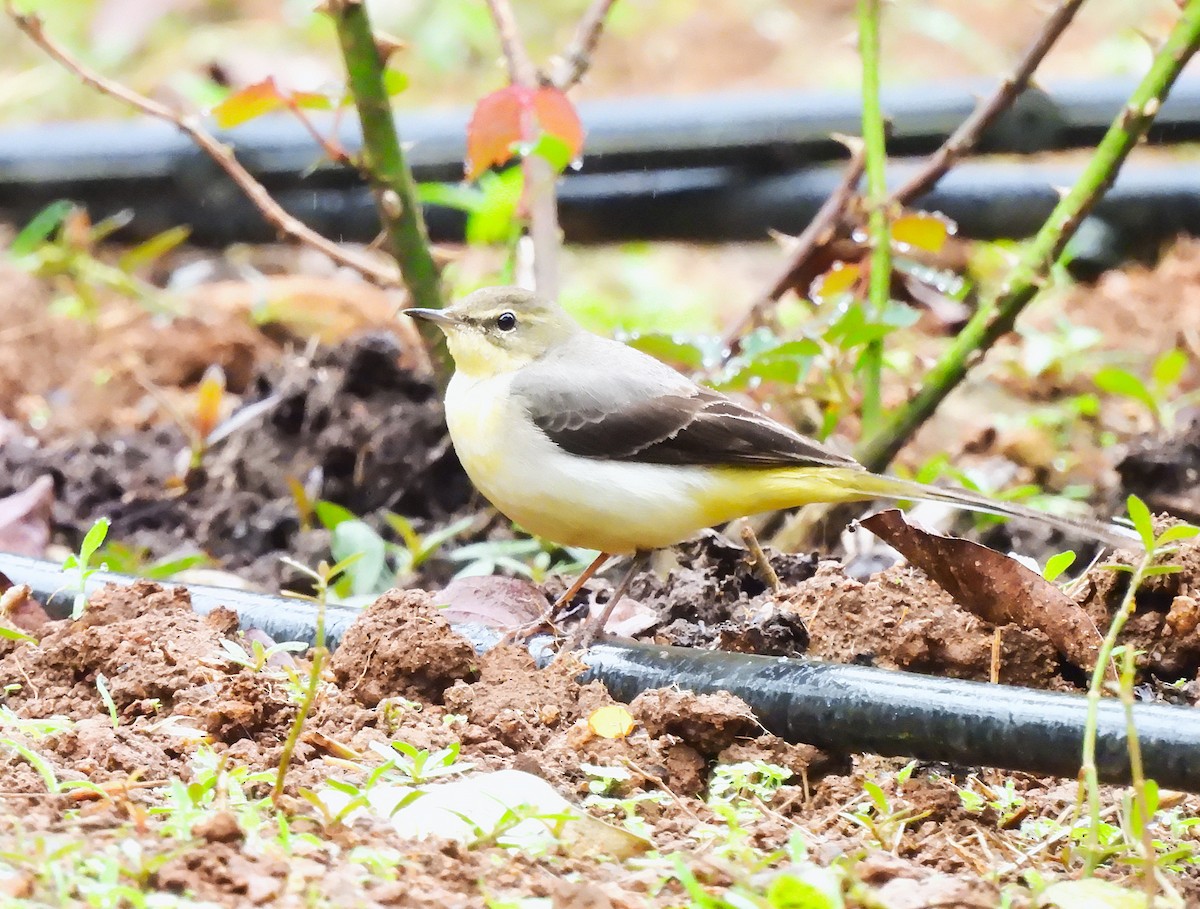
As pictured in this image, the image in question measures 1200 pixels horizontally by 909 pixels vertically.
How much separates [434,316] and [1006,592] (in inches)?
72.0

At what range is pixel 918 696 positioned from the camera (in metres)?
2.92

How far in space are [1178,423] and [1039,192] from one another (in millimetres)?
2319

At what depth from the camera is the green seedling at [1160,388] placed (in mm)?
5367

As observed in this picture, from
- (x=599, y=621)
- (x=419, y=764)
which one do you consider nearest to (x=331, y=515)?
(x=599, y=621)

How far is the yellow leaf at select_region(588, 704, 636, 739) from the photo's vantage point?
2998mm

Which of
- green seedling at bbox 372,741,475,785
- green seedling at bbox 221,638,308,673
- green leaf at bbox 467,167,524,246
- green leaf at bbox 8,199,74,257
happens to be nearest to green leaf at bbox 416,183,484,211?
green leaf at bbox 467,167,524,246

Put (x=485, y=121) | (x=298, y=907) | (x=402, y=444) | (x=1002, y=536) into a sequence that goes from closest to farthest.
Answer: (x=298, y=907), (x=485, y=121), (x=1002, y=536), (x=402, y=444)

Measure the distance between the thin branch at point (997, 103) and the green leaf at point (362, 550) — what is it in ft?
6.38

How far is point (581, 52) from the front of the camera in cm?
504

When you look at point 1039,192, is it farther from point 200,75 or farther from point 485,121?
point 200,75

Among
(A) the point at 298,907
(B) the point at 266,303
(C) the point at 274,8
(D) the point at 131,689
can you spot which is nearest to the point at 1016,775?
(A) the point at 298,907

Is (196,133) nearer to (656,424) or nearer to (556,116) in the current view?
(556,116)

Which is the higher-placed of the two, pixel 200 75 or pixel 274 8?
pixel 274 8

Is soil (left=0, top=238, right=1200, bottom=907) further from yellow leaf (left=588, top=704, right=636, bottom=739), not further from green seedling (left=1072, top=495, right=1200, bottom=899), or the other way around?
green seedling (left=1072, top=495, right=1200, bottom=899)
